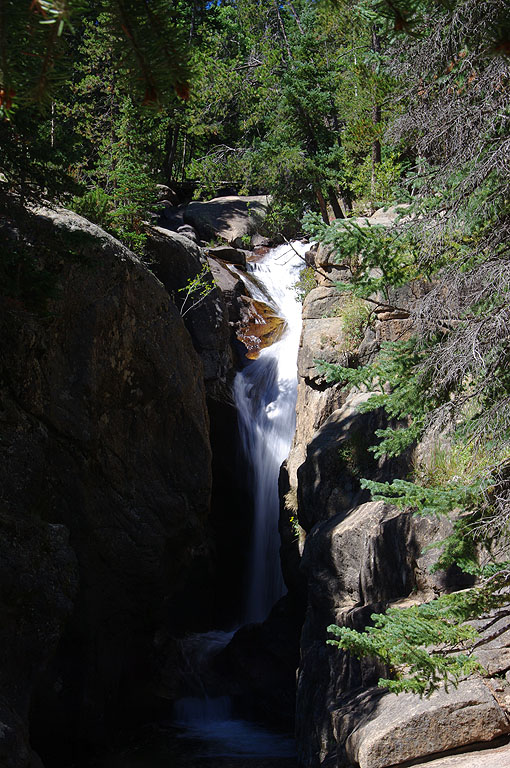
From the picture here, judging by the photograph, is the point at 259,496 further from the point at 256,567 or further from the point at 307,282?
the point at 307,282

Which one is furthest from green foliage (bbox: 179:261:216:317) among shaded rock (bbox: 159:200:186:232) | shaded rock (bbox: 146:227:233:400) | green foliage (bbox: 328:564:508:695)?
green foliage (bbox: 328:564:508:695)

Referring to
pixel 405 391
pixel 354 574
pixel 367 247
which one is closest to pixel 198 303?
pixel 354 574

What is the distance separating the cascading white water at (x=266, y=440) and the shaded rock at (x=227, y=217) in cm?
633

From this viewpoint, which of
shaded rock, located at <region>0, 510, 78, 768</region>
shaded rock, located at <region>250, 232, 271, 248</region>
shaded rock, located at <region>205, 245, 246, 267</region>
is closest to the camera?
shaded rock, located at <region>0, 510, 78, 768</region>

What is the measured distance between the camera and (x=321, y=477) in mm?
11344

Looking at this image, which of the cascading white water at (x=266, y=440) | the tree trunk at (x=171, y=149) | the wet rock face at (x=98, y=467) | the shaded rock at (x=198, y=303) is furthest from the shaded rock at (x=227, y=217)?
the wet rock face at (x=98, y=467)

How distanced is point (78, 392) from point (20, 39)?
27.9ft

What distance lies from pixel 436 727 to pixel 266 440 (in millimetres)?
11040

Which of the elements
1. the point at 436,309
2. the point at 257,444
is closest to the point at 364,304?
Result: the point at 257,444

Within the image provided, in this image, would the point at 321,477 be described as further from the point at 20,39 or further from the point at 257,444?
the point at 20,39

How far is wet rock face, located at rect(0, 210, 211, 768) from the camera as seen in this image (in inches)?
328

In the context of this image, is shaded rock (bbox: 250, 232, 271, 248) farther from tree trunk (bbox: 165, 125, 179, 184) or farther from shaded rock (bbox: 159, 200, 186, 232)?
tree trunk (bbox: 165, 125, 179, 184)

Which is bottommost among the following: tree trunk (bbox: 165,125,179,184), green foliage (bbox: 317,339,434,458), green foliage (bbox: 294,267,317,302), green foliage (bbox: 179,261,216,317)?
green foliage (bbox: 317,339,434,458)

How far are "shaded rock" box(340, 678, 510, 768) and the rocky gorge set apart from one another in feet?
0.05
